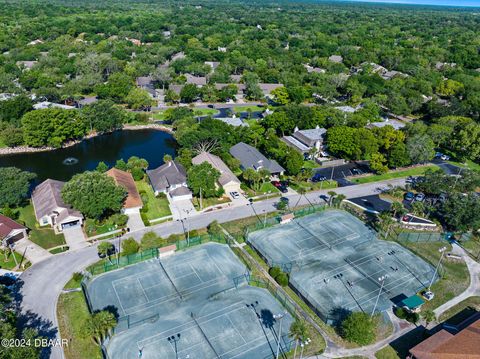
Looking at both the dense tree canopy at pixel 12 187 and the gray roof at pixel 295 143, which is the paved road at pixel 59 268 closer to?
the dense tree canopy at pixel 12 187

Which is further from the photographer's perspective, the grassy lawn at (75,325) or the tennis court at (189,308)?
the tennis court at (189,308)

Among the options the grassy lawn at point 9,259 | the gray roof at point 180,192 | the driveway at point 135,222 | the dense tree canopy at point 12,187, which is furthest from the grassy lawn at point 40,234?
the gray roof at point 180,192

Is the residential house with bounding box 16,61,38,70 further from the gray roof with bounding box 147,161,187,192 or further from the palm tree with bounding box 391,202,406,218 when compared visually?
the palm tree with bounding box 391,202,406,218

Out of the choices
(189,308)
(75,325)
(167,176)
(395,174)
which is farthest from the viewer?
(395,174)

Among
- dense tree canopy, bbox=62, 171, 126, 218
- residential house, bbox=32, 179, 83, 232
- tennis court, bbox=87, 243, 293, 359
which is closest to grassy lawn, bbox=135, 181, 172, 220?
dense tree canopy, bbox=62, 171, 126, 218

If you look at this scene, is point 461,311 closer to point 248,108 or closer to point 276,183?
point 276,183

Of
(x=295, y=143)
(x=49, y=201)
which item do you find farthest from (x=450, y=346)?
(x=49, y=201)
